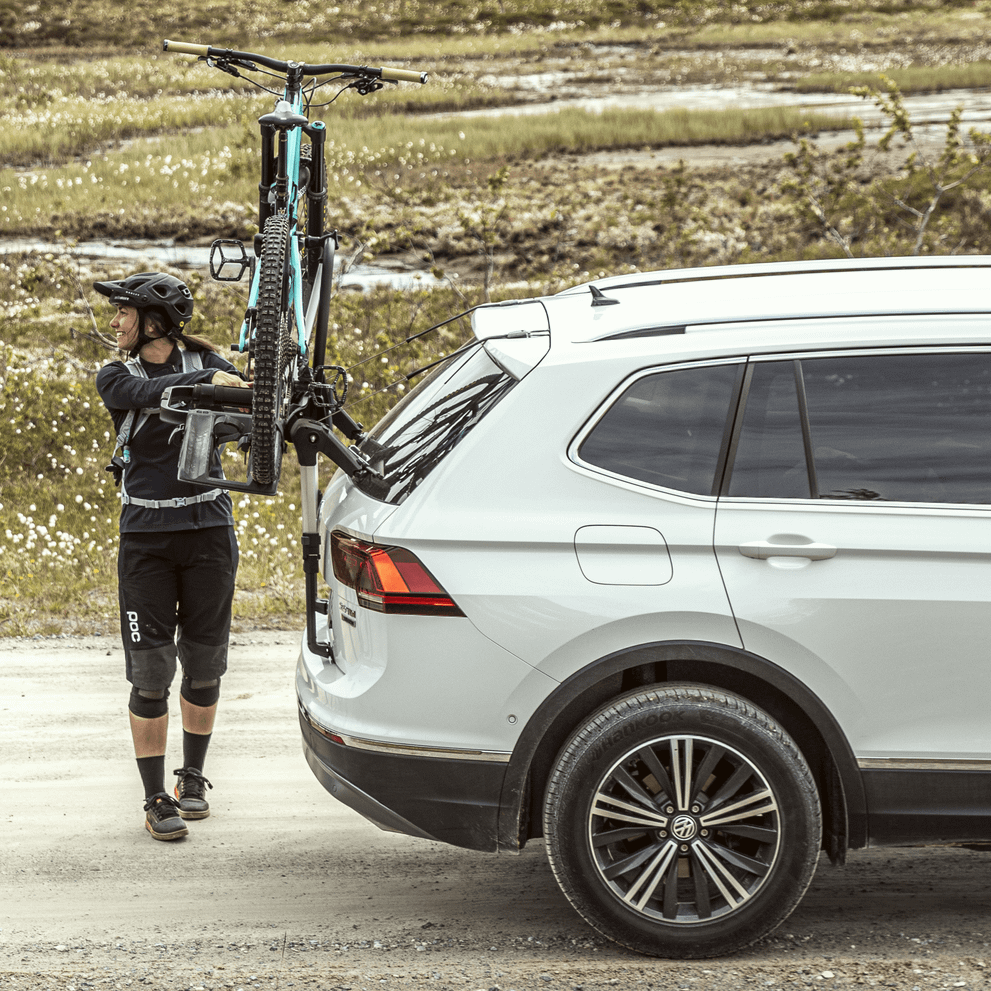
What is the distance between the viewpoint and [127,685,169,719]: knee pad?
4.68 metres

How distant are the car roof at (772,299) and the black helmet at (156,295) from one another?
1469 mm

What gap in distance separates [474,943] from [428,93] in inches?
1016

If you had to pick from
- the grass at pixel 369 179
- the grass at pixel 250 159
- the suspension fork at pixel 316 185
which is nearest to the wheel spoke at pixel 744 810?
the suspension fork at pixel 316 185

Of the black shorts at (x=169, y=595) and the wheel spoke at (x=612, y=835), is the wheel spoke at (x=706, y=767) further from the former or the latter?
the black shorts at (x=169, y=595)

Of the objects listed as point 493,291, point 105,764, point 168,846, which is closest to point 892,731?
point 168,846

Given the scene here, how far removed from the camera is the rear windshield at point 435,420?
370 cm

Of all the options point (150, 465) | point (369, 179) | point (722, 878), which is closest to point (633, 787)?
point (722, 878)

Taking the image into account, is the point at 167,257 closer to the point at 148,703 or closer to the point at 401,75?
the point at 401,75

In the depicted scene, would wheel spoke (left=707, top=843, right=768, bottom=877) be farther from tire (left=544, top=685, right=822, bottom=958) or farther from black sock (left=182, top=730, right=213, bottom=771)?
black sock (left=182, top=730, right=213, bottom=771)

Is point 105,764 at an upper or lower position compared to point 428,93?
lower

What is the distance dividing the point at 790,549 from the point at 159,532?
247 cm

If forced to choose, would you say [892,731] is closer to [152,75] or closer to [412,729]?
[412,729]

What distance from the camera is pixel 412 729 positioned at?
11.8ft

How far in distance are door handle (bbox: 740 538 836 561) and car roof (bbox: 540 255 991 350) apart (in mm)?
641
